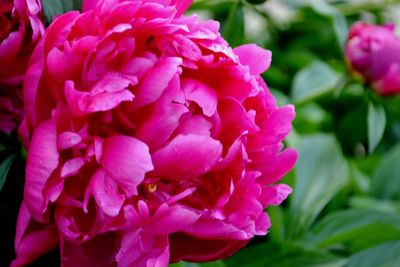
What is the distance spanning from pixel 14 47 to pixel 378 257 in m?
0.39

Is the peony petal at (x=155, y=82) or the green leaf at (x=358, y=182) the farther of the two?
the green leaf at (x=358, y=182)

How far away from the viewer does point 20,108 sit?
406mm

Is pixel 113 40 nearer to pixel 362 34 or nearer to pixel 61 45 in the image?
pixel 61 45

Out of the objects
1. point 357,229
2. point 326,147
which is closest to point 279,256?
point 357,229

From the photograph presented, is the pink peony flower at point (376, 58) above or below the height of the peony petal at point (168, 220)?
below

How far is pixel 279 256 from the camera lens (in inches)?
24.4

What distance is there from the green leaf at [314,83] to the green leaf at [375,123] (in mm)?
67

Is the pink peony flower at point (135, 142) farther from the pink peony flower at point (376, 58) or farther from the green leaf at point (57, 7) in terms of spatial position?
the pink peony flower at point (376, 58)

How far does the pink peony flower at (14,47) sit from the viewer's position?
15.3 inches

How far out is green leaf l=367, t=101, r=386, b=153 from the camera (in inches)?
25.4

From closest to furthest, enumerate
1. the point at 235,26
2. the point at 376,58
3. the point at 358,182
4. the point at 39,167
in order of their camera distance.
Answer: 1. the point at 39,167
2. the point at 235,26
3. the point at 376,58
4. the point at 358,182

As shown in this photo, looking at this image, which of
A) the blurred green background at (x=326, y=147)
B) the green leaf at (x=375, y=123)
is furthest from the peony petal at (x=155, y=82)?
the green leaf at (x=375, y=123)

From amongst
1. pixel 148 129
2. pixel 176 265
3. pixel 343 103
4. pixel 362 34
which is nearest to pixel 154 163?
pixel 148 129

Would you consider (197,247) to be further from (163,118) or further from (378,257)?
(378,257)
